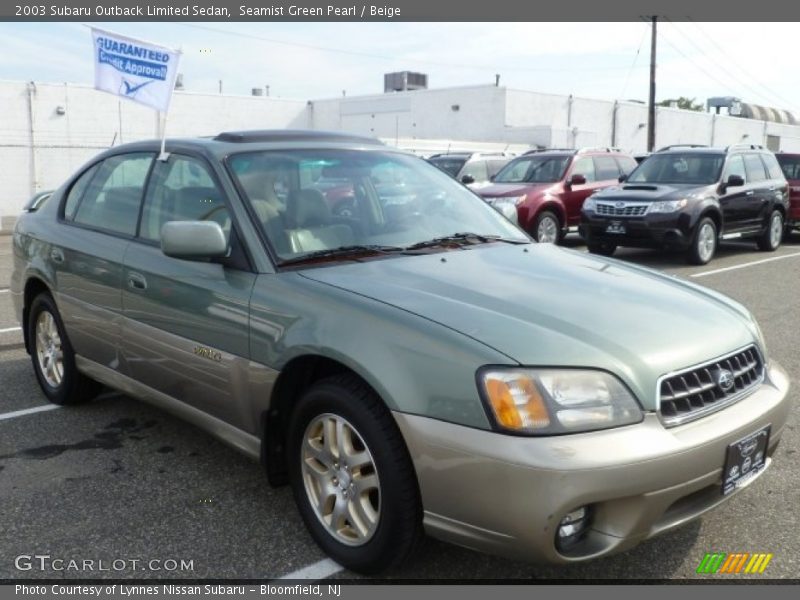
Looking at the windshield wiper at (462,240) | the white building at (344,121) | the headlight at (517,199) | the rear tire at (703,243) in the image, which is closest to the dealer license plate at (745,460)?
the windshield wiper at (462,240)

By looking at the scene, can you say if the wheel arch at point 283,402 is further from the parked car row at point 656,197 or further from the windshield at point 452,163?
the windshield at point 452,163

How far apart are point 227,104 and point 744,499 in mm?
33122

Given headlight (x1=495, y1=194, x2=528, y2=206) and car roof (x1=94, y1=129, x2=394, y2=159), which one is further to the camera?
headlight (x1=495, y1=194, x2=528, y2=206)

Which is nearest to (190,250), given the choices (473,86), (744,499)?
(744,499)

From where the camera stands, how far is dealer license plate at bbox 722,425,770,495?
9.03ft

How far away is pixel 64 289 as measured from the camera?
4.57m

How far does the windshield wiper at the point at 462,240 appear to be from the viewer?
3.69 m

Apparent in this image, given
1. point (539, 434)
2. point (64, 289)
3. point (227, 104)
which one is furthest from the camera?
point (227, 104)

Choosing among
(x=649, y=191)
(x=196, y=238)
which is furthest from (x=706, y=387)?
(x=649, y=191)

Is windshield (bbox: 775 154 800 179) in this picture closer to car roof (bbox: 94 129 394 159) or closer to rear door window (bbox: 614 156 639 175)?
rear door window (bbox: 614 156 639 175)

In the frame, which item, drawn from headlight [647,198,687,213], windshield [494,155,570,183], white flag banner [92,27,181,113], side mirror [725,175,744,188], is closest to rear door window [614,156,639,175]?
windshield [494,155,570,183]

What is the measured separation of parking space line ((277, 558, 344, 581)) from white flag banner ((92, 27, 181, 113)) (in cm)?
518

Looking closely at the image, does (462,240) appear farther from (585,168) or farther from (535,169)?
(585,168)

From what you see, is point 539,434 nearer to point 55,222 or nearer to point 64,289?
point 64,289
